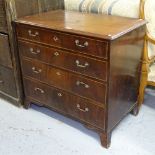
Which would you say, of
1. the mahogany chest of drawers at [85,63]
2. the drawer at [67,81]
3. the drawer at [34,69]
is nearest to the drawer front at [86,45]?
the mahogany chest of drawers at [85,63]

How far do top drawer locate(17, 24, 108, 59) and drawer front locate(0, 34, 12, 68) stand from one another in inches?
5.2

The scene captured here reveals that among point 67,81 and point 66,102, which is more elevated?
point 67,81

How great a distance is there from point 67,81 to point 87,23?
39 cm

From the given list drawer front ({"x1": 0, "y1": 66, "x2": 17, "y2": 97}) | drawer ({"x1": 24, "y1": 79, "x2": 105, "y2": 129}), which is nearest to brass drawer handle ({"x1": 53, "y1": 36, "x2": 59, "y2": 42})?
drawer ({"x1": 24, "y1": 79, "x2": 105, "y2": 129})

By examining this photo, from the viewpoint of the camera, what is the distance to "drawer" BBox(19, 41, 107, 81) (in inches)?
56.2

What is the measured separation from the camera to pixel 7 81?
202cm

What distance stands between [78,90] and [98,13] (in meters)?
0.65

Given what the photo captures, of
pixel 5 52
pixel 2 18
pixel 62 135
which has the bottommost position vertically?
pixel 62 135

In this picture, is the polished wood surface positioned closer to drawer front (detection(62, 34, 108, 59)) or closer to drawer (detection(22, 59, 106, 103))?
drawer (detection(22, 59, 106, 103))

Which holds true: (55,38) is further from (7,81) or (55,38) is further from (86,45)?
(7,81)

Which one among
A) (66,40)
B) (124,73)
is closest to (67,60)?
(66,40)

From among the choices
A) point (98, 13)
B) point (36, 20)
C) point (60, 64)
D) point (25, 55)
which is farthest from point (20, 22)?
point (98, 13)

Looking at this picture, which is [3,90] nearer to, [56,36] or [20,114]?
[20,114]

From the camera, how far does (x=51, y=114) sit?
199 centimetres
